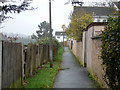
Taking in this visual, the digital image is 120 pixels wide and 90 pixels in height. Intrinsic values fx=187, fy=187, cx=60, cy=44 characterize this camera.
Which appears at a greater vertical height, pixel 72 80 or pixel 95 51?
pixel 95 51

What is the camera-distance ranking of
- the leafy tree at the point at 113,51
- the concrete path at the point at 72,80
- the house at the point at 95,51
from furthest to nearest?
the concrete path at the point at 72,80 → the house at the point at 95,51 → the leafy tree at the point at 113,51

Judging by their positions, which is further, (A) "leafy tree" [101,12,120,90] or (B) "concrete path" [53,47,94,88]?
(B) "concrete path" [53,47,94,88]

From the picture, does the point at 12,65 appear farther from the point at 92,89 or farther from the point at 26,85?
the point at 92,89

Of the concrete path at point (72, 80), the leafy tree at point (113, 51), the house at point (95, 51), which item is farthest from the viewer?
the concrete path at point (72, 80)

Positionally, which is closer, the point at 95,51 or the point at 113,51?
the point at 113,51

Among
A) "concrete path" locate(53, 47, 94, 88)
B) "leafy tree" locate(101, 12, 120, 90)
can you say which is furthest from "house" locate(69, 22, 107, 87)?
"leafy tree" locate(101, 12, 120, 90)

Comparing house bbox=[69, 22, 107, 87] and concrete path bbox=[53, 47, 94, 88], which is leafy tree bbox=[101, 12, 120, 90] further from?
concrete path bbox=[53, 47, 94, 88]

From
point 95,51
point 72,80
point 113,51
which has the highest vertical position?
point 113,51

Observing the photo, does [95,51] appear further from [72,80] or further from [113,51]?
[113,51]

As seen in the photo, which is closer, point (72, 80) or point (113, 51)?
point (113, 51)

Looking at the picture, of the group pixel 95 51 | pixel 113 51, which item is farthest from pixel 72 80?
pixel 113 51

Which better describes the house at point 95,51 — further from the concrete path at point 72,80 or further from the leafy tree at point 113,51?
the leafy tree at point 113,51

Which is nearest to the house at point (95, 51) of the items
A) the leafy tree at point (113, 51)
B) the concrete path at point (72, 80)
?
the concrete path at point (72, 80)

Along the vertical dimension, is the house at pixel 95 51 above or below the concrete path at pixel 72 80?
above
